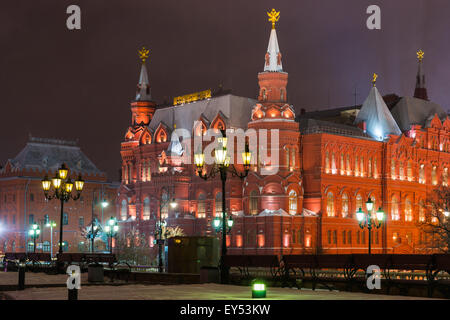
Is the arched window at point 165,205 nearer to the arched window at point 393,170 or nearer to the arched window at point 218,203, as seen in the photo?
the arched window at point 218,203

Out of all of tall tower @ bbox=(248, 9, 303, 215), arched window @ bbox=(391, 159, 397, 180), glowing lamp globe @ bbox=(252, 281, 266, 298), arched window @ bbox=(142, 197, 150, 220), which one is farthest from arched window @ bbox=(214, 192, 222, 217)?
glowing lamp globe @ bbox=(252, 281, 266, 298)

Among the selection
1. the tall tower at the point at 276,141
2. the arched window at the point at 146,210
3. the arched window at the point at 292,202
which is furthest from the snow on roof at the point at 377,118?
the arched window at the point at 146,210

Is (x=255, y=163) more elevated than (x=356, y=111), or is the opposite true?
(x=356, y=111)

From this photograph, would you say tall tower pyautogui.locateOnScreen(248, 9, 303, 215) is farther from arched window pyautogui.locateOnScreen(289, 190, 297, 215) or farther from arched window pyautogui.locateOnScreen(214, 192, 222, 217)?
arched window pyautogui.locateOnScreen(214, 192, 222, 217)

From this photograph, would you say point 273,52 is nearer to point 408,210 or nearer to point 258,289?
point 408,210

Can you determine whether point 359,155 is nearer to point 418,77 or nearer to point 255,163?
point 255,163

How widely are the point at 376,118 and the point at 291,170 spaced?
1899 cm

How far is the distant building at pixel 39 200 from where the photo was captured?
120125 mm

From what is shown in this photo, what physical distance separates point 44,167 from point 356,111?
49838 millimetres
